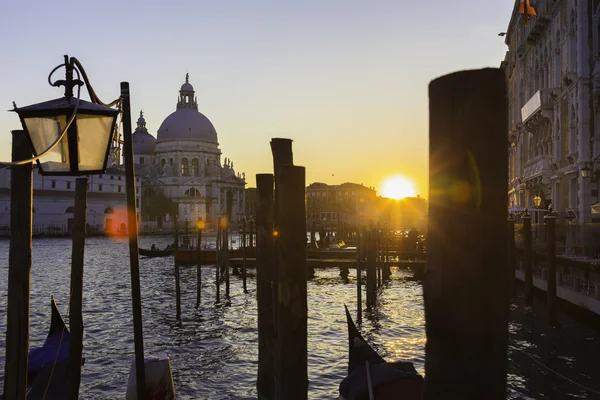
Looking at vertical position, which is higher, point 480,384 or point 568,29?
point 568,29

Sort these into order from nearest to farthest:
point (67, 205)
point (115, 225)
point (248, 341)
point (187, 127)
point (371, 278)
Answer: point (248, 341)
point (371, 278)
point (67, 205)
point (115, 225)
point (187, 127)

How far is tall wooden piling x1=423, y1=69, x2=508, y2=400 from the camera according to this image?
1548 mm

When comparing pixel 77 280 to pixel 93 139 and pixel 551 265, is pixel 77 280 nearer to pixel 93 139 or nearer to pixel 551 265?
pixel 93 139

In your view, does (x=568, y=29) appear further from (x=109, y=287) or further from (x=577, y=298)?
(x=109, y=287)

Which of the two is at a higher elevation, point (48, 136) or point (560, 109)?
point (560, 109)

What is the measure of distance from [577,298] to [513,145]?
762 inches

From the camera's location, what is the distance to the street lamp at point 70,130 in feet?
9.77

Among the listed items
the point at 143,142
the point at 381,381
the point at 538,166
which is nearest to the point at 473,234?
the point at 381,381

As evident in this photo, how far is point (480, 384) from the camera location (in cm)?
154

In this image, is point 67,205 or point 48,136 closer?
point 48,136

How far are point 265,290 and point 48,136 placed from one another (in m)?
3.72

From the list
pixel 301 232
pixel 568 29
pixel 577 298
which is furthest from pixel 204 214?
pixel 301 232

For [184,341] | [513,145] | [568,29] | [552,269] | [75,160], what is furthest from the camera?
[513,145]

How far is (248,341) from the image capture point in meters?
9.73
